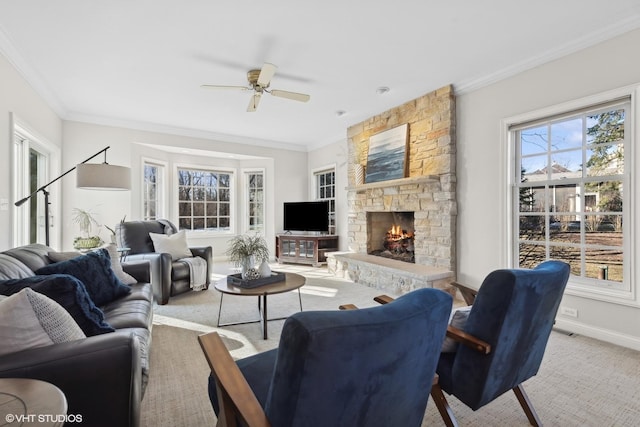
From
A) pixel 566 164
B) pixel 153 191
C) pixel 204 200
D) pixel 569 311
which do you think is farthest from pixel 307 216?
pixel 569 311

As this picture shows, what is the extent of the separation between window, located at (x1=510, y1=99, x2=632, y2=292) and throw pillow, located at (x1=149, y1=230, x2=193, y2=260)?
4.01 meters

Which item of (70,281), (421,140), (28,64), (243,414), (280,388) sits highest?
(28,64)

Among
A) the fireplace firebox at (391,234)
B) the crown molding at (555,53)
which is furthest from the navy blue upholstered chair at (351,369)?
the fireplace firebox at (391,234)

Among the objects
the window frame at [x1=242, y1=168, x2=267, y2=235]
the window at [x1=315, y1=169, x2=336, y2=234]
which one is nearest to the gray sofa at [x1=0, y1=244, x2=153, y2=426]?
the window at [x1=315, y1=169, x2=336, y2=234]

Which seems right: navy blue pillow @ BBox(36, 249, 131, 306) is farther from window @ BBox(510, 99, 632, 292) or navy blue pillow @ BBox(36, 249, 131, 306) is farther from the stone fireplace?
window @ BBox(510, 99, 632, 292)

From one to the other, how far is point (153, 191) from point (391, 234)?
4586 mm

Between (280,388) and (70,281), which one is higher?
(70,281)

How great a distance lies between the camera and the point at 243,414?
938 mm

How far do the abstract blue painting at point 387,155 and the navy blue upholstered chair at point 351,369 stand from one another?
146 inches

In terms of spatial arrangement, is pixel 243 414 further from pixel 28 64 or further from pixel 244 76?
pixel 28 64

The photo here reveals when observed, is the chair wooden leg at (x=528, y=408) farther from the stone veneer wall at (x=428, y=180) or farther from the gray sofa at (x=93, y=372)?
the stone veneer wall at (x=428, y=180)

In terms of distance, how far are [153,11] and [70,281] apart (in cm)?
208

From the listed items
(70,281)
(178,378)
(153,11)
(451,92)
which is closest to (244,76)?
(153,11)

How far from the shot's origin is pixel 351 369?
88 centimetres
